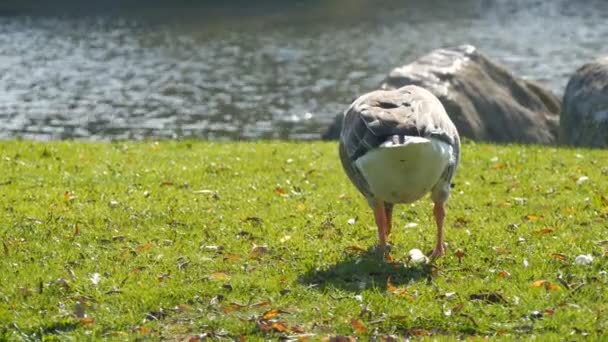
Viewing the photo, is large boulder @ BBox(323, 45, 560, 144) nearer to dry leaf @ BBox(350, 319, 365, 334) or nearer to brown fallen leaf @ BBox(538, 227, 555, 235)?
brown fallen leaf @ BBox(538, 227, 555, 235)

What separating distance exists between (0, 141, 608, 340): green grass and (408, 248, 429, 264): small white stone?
0.36ft

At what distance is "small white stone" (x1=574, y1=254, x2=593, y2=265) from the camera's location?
25.6 ft

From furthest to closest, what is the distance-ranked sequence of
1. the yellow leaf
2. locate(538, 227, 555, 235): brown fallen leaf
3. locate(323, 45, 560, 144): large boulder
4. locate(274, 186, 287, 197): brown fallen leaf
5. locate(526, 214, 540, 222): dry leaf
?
1. locate(323, 45, 560, 144): large boulder
2. locate(274, 186, 287, 197): brown fallen leaf
3. locate(526, 214, 540, 222): dry leaf
4. locate(538, 227, 555, 235): brown fallen leaf
5. the yellow leaf

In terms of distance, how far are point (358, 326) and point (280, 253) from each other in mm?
1918

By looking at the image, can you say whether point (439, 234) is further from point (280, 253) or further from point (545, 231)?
point (280, 253)

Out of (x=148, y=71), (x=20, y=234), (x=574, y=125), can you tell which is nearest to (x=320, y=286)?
(x=20, y=234)

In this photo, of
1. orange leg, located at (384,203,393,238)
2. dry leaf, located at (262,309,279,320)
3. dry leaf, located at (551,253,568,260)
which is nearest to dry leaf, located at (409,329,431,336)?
dry leaf, located at (262,309,279,320)

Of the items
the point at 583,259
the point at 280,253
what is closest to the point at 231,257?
the point at 280,253

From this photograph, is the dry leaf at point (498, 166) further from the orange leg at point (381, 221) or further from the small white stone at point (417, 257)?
the orange leg at point (381, 221)

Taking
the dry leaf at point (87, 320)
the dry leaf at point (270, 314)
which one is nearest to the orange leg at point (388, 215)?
the dry leaf at point (270, 314)

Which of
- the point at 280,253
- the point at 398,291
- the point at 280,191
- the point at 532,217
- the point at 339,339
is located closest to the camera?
the point at 339,339

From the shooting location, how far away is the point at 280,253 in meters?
8.49

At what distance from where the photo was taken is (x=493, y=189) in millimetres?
11156

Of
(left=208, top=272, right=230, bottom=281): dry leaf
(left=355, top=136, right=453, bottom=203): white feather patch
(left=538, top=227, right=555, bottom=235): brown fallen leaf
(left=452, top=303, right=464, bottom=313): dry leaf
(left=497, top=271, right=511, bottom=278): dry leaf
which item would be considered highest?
(left=355, top=136, right=453, bottom=203): white feather patch
